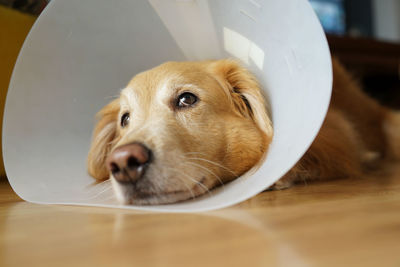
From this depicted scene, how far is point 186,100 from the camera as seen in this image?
4.41ft

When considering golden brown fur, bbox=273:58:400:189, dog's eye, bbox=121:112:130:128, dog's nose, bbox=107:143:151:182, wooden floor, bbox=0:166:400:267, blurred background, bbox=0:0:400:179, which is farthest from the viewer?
blurred background, bbox=0:0:400:179

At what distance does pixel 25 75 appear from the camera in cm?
139

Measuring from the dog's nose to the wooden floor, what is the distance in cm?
11

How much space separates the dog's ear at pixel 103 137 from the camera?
1.63 metres

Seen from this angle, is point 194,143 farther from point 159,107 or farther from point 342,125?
point 342,125

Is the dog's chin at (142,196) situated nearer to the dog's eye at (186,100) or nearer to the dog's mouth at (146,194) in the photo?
the dog's mouth at (146,194)

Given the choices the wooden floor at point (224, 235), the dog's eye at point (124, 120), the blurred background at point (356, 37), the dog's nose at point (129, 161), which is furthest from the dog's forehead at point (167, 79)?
the blurred background at point (356, 37)

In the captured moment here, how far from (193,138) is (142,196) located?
277mm

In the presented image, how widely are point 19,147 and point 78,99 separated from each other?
1.21 ft

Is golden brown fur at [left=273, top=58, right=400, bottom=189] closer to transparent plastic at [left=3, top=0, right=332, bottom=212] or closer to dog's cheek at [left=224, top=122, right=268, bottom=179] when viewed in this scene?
dog's cheek at [left=224, top=122, right=268, bottom=179]

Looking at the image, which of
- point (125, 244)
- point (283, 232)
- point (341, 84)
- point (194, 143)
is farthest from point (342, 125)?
point (125, 244)

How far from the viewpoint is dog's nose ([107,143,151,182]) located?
100 cm

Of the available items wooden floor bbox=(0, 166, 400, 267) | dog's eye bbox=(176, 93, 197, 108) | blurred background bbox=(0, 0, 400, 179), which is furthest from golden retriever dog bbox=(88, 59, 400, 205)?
blurred background bbox=(0, 0, 400, 179)

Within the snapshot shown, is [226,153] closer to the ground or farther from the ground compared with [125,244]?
closer to the ground
